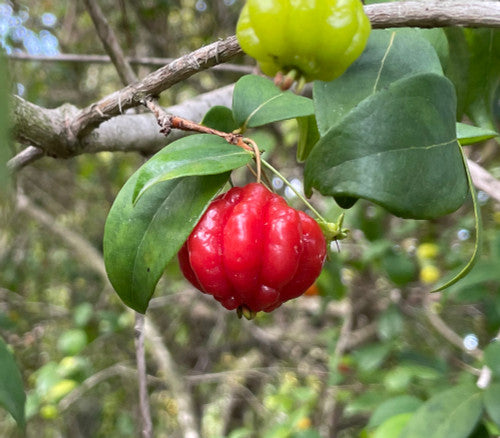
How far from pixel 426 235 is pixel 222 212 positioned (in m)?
2.24

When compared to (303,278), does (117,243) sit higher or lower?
higher

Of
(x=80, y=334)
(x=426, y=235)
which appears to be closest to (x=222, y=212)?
(x=80, y=334)

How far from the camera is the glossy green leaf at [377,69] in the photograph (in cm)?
66

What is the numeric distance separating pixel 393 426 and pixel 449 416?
223 mm

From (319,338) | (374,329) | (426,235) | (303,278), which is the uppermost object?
(303,278)

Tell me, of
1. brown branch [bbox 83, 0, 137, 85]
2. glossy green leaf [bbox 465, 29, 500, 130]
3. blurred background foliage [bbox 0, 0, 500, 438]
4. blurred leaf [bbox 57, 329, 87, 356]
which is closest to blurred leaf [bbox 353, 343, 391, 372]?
blurred background foliage [bbox 0, 0, 500, 438]

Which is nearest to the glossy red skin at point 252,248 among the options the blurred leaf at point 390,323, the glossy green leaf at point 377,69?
the glossy green leaf at point 377,69

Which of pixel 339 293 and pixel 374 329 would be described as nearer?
pixel 339 293

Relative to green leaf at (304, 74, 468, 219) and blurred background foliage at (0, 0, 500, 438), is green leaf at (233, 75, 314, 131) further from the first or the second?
blurred background foliage at (0, 0, 500, 438)

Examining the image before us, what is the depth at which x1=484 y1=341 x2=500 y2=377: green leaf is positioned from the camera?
3.82 ft

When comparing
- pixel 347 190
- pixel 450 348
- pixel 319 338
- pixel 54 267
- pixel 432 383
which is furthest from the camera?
pixel 54 267

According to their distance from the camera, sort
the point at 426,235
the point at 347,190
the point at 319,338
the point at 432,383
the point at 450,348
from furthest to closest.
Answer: the point at 319,338 < the point at 426,235 < the point at 450,348 < the point at 432,383 < the point at 347,190

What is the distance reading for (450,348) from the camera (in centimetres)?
250

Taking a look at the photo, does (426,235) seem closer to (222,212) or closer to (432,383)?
(432,383)
